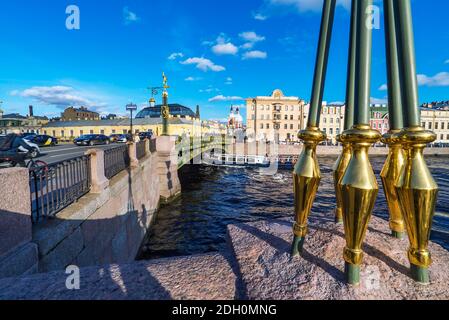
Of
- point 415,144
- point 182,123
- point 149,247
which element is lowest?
point 149,247

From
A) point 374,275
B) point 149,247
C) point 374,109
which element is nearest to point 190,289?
point 374,275

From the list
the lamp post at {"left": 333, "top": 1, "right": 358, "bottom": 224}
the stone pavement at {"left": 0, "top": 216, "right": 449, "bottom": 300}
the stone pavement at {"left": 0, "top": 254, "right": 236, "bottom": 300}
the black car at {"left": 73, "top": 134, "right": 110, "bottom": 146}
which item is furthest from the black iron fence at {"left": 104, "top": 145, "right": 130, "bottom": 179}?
the black car at {"left": 73, "top": 134, "right": 110, "bottom": 146}

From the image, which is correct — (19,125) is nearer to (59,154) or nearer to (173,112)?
(173,112)

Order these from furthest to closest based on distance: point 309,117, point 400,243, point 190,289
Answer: point 309,117 → point 400,243 → point 190,289

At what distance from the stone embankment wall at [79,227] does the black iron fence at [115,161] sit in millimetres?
223

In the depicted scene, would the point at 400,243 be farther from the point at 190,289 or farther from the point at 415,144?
the point at 190,289

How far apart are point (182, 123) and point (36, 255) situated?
59.2 m

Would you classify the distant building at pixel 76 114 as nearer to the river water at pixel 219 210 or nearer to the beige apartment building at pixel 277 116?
the beige apartment building at pixel 277 116

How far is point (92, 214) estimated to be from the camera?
521 centimetres

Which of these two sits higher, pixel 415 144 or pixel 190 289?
pixel 415 144

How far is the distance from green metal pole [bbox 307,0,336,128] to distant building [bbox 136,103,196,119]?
75.1 metres

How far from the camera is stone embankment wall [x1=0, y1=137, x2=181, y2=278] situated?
2.81 meters

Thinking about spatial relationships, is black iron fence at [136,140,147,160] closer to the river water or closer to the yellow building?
the river water
